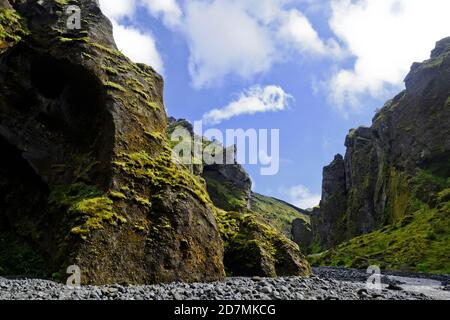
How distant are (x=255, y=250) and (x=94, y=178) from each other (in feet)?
47.7

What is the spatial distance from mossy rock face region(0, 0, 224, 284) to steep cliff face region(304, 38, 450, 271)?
68.1 m

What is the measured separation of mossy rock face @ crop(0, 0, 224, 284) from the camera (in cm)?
2536

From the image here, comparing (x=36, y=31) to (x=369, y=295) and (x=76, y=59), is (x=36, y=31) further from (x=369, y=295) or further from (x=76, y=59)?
(x=369, y=295)

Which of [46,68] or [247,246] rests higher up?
[46,68]

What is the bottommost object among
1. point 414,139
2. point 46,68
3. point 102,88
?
point 102,88

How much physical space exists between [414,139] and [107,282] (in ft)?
447

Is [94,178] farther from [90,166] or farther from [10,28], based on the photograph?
[10,28]

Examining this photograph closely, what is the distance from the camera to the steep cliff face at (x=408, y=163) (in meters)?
117

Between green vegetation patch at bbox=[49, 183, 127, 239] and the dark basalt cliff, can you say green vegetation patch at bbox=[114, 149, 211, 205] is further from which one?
green vegetation patch at bbox=[49, 183, 127, 239]
